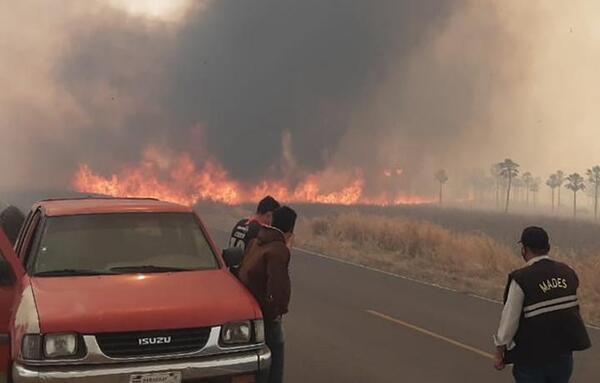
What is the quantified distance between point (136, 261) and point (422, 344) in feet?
14.4

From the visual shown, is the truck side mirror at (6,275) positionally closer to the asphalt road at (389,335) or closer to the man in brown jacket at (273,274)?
the man in brown jacket at (273,274)

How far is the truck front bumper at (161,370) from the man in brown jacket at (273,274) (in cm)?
53

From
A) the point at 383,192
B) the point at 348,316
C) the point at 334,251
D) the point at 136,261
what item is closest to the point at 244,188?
the point at 383,192

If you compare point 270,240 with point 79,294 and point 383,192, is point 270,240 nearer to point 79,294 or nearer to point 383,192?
point 79,294

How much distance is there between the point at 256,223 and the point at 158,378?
203 centimetres

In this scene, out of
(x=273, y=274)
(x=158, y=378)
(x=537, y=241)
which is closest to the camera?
(x=537, y=241)

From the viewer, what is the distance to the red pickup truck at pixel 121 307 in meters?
4.47

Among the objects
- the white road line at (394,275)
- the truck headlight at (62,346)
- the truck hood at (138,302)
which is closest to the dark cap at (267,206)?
the truck hood at (138,302)

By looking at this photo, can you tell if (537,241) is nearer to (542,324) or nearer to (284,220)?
(542,324)

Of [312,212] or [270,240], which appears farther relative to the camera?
[312,212]

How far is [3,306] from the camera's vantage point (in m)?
5.15

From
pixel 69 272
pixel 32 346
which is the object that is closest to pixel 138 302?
pixel 32 346

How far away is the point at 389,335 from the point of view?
894 centimetres

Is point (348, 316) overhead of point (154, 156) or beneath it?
beneath
